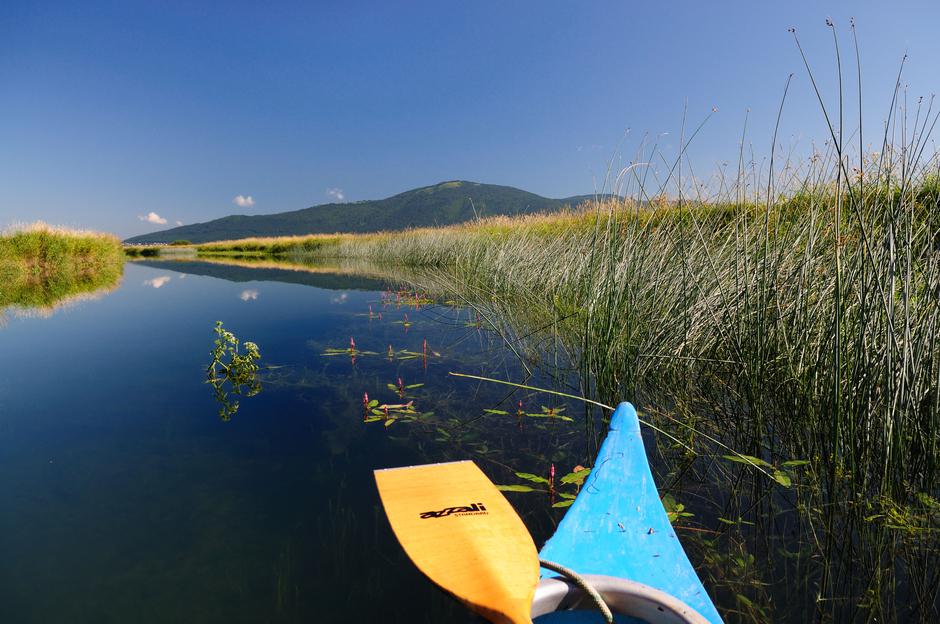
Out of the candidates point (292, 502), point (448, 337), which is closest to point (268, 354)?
point (448, 337)

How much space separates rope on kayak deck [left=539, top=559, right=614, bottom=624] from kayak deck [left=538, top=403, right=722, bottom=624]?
7 centimetres

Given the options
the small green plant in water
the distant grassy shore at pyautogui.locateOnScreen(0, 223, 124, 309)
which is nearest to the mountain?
the distant grassy shore at pyautogui.locateOnScreen(0, 223, 124, 309)

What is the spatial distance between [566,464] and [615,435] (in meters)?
0.51

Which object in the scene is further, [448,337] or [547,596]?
[448,337]

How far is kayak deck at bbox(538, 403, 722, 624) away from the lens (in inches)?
46.8

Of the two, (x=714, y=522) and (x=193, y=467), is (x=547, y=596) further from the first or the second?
(x=193, y=467)

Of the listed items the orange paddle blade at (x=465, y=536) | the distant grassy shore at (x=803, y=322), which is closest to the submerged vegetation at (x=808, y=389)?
the distant grassy shore at (x=803, y=322)

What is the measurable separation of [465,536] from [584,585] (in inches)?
14.7

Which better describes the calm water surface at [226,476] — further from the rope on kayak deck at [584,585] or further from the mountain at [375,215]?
the mountain at [375,215]

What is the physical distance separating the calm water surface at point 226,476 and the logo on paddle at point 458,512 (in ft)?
0.71

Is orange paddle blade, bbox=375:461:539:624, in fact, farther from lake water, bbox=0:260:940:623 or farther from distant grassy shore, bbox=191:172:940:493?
distant grassy shore, bbox=191:172:940:493

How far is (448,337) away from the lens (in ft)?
15.4

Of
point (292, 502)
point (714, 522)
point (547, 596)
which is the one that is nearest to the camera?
point (547, 596)

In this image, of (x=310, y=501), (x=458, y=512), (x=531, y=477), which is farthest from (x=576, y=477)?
(x=310, y=501)
